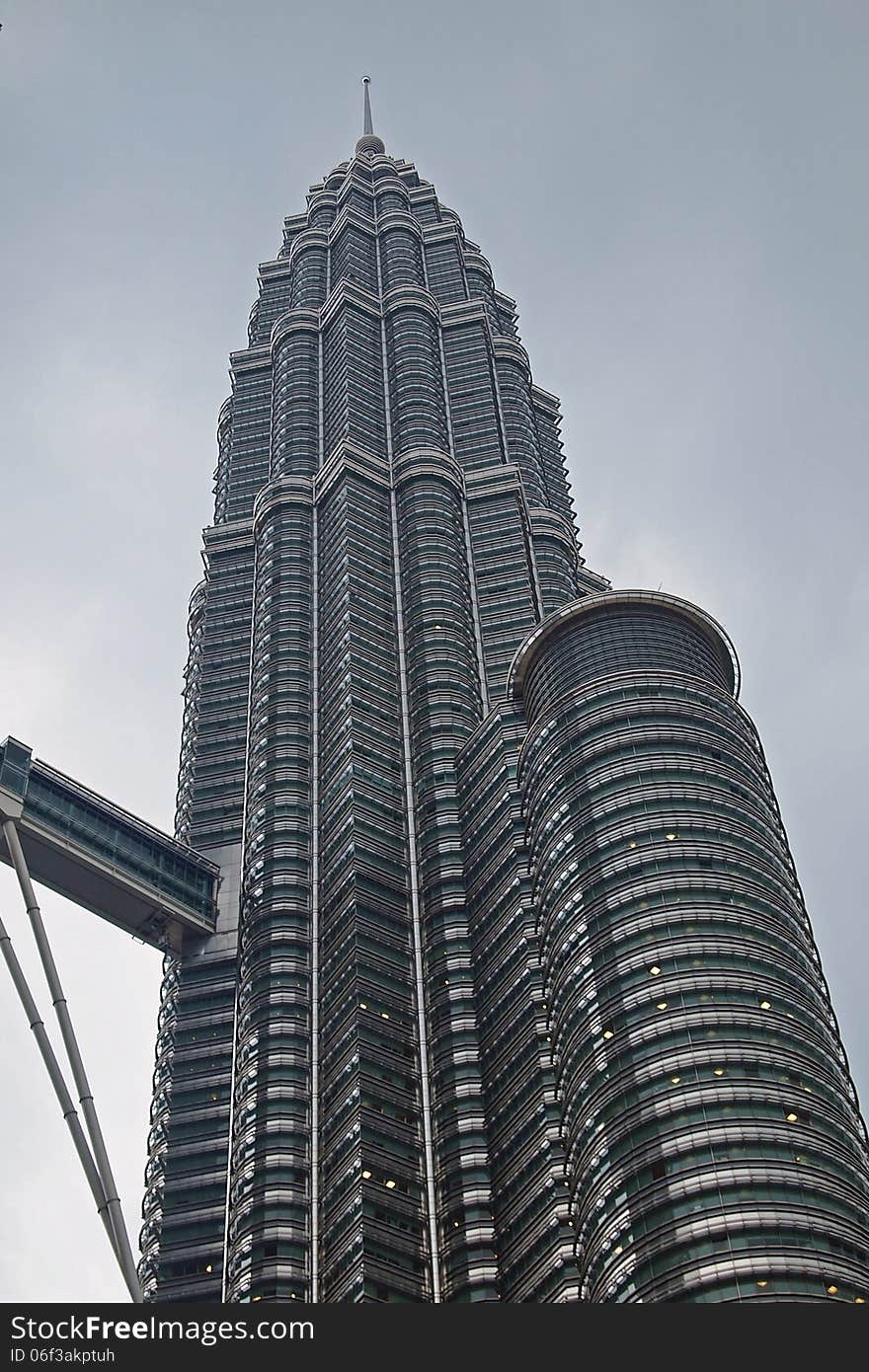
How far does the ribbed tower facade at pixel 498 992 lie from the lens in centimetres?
10688

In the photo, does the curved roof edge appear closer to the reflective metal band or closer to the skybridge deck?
the reflective metal band

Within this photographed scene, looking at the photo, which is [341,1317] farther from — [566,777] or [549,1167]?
[566,777]

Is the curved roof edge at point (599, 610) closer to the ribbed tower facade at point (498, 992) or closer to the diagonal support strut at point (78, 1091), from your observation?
the ribbed tower facade at point (498, 992)

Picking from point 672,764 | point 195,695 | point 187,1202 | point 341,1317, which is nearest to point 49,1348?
point 341,1317

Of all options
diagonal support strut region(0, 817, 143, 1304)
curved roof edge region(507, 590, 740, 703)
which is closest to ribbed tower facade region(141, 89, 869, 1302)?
curved roof edge region(507, 590, 740, 703)

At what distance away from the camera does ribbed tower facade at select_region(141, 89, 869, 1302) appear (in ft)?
351

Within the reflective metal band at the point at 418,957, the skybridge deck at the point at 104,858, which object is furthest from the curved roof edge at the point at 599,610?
the skybridge deck at the point at 104,858

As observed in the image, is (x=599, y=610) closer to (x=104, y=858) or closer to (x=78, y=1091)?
(x=104, y=858)

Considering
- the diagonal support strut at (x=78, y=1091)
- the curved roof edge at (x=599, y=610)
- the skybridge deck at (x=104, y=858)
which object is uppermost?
the curved roof edge at (x=599, y=610)

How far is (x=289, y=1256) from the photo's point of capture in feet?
411

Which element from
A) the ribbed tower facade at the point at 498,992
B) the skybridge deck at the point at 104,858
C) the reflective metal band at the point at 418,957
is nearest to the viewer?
the ribbed tower facade at the point at 498,992

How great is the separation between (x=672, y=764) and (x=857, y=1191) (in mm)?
37047

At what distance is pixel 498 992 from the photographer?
139 meters

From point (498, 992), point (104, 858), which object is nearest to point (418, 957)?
point (498, 992)
